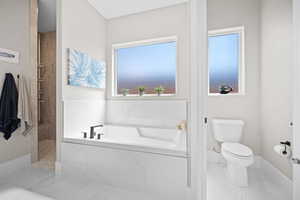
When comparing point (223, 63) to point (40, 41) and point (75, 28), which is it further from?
point (40, 41)

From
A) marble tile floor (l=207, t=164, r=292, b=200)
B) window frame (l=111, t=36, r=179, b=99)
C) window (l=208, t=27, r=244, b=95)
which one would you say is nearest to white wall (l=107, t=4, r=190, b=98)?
window frame (l=111, t=36, r=179, b=99)

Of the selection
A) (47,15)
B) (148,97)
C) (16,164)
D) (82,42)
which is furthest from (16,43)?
(148,97)

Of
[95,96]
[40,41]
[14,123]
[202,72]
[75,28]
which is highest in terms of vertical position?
[40,41]

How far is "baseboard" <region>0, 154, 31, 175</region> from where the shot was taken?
2375 millimetres

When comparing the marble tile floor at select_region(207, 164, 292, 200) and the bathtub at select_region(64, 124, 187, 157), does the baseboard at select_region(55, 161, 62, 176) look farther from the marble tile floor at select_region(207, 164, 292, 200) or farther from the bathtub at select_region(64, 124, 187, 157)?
the marble tile floor at select_region(207, 164, 292, 200)

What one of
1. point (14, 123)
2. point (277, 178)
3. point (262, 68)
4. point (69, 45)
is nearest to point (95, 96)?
point (69, 45)

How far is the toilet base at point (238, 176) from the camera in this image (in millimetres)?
2092

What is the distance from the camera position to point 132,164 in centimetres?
199

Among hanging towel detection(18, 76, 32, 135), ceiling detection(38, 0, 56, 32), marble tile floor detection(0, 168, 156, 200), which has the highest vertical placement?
ceiling detection(38, 0, 56, 32)

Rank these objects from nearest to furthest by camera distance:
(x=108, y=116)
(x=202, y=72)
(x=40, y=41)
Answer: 1. (x=202, y=72)
2. (x=108, y=116)
3. (x=40, y=41)

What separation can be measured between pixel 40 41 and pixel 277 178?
558 centimetres

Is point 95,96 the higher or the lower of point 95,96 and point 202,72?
the lower

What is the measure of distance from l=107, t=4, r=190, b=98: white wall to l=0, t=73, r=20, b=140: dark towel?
4.95 ft

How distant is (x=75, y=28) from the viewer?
265 cm
